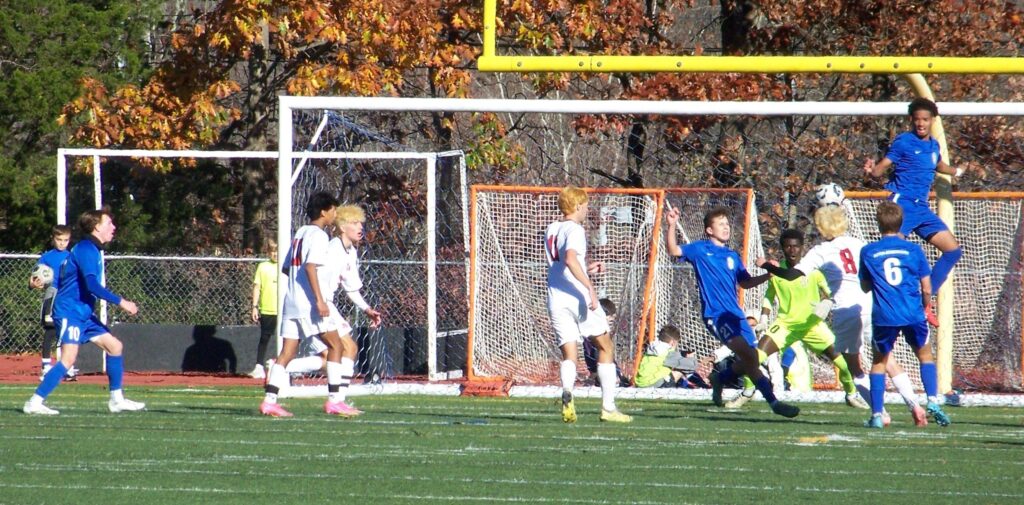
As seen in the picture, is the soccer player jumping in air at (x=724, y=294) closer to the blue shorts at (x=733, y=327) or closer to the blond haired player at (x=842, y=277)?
the blue shorts at (x=733, y=327)

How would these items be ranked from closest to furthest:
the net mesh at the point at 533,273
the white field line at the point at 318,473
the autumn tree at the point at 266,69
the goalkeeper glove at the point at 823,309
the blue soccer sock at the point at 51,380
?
the white field line at the point at 318,473 < the blue soccer sock at the point at 51,380 < the goalkeeper glove at the point at 823,309 < the net mesh at the point at 533,273 < the autumn tree at the point at 266,69

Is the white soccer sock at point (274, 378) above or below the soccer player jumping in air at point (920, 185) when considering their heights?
below

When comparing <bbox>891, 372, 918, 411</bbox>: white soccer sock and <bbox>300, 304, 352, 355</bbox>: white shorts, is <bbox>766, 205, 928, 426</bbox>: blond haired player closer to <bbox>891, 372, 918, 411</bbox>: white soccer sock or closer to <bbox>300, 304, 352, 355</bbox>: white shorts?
<bbox>891, 372, 918, 411</bbox>: white soccer sock

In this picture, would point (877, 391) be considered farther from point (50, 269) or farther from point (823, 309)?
point (50, 269)

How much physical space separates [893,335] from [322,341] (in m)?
4.67

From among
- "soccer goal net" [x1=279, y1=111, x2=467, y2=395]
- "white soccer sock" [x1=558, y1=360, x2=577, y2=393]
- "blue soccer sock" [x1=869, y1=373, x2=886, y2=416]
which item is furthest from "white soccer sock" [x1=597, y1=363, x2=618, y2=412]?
"soccer goal net" [x1=279, y1=111, x2=467, y2=395]

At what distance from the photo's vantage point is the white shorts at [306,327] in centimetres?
1120

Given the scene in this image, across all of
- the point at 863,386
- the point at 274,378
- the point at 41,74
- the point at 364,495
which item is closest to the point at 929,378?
the point at 863,386

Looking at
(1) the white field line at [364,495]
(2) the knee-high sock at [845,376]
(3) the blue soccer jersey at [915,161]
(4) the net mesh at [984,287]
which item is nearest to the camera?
(1) the white field line at [364,495]

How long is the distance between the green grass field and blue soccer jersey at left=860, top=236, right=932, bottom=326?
847mm

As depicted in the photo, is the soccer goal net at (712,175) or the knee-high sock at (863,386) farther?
the soccer goal net at (712,175)

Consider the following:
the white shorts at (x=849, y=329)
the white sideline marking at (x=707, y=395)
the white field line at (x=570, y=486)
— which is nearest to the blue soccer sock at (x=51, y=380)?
the white field line at (x=570, y=486)

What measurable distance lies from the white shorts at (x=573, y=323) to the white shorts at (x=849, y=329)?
205 centimetres

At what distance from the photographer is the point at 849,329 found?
37.1 ft
